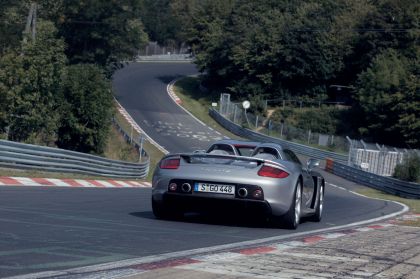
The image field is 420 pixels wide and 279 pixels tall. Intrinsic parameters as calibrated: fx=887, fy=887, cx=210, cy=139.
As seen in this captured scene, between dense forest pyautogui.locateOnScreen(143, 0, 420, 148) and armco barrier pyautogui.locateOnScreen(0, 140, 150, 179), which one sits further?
dense forest pyautogui.locateOnScreen(143, 0, 420, 148)

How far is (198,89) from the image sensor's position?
294 feet

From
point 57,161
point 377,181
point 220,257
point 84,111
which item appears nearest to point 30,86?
point 84,111

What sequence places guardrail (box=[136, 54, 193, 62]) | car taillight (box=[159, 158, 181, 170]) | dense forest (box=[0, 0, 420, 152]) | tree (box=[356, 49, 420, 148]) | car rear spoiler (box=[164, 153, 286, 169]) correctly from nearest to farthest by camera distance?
1. car rear spoiler (box=[164, 153, 286, 169])
2. car taillight (box=[159, 158, 181, 170])
3. tree (box=[356, 49, 420, 148])
4. dense forest (box=[0, 0, 420, 152])
5. guardrail (box=[136, 54, 193, 62])

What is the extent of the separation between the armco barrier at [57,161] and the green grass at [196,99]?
37.7 metres

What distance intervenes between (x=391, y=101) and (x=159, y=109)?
20146mm

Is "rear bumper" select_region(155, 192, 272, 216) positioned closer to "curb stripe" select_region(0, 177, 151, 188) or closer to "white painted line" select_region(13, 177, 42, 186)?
"curb stripe" select_region(0, 177, 151, 188)

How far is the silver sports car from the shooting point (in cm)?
1210

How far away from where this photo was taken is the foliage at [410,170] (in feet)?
139

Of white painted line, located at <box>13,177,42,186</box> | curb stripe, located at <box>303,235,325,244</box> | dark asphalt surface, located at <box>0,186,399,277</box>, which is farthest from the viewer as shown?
white painted line, located at <box>13,177,42,186</box>

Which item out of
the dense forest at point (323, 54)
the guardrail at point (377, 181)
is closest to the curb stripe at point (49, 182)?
the guardrail at point (377, 181)

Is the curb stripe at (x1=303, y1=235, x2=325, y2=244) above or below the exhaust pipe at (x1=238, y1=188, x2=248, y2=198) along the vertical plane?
below

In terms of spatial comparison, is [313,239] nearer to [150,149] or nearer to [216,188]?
[216,188]

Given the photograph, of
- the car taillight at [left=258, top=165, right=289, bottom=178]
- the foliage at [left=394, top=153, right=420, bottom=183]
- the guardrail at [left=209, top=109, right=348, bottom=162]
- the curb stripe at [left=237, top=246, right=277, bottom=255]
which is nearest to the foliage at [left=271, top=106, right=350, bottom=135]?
the guardrail at [left=209, top=109, right=348, bottom=162]

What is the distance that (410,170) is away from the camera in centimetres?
4272
